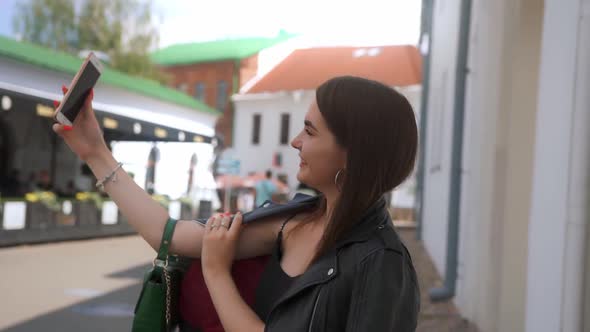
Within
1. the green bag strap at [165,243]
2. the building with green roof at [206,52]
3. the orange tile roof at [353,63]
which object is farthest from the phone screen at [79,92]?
the building with green roof at [206,52]

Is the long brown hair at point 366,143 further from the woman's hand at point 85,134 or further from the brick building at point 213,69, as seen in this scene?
the brick building at point 213,69

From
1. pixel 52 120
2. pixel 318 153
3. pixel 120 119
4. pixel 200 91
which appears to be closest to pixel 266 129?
pixel 200 91

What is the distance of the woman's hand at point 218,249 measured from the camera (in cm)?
152

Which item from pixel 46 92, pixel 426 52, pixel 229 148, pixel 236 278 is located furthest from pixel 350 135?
pixel 229 148

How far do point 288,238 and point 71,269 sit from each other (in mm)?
8261

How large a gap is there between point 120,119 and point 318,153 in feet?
42.9

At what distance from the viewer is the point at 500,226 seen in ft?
16.7

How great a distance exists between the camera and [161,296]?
1.57 metres

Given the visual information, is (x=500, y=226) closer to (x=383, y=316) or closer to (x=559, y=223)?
(x=559, y=223)

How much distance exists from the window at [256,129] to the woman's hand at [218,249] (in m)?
36.7

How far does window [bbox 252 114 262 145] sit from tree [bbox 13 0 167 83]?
9144 millimetres

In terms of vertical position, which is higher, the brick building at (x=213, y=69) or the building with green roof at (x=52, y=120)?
the brick building at (x=213, y=69)

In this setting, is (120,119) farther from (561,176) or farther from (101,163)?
(101,163)

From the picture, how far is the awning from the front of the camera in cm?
1174
